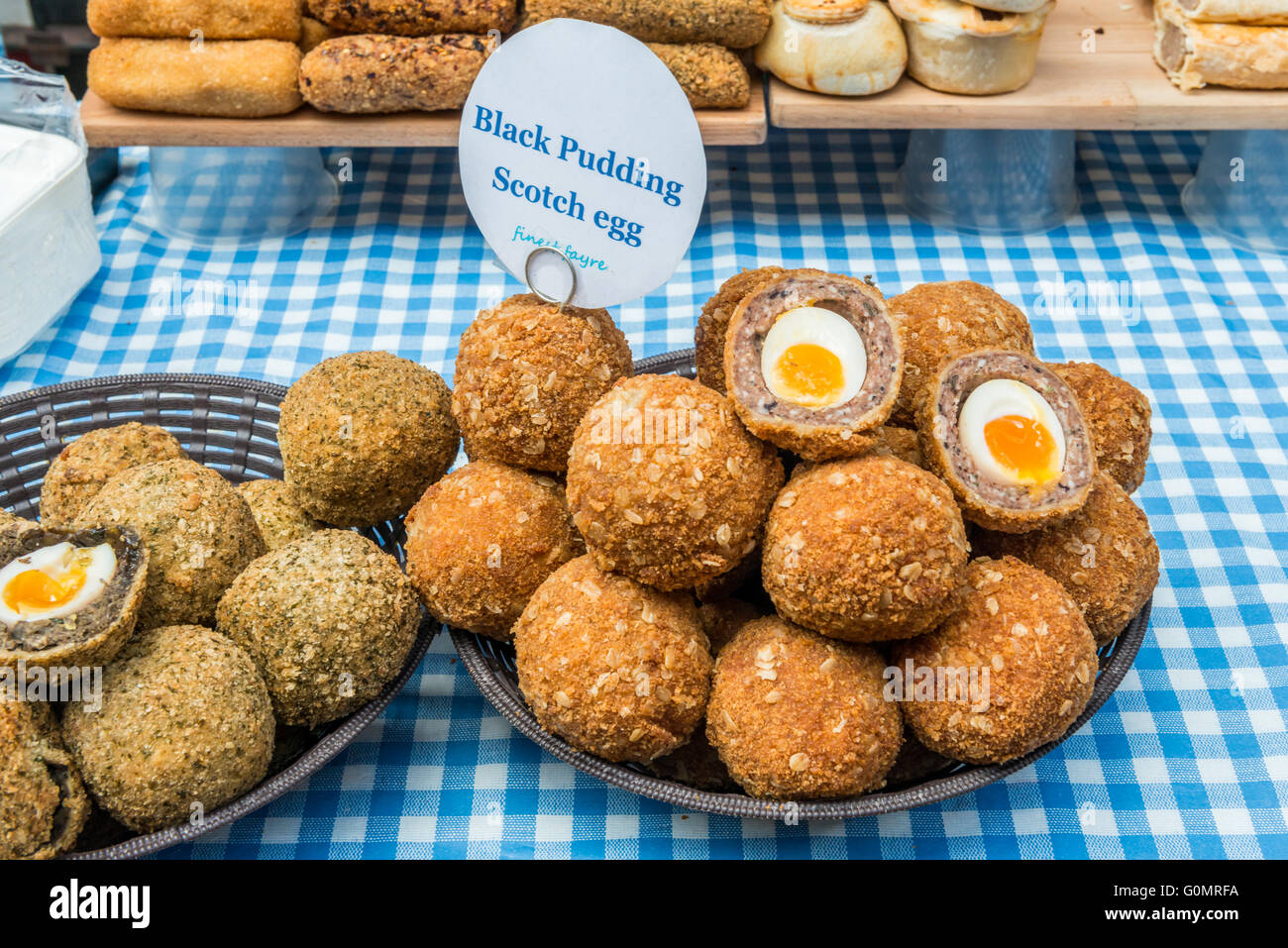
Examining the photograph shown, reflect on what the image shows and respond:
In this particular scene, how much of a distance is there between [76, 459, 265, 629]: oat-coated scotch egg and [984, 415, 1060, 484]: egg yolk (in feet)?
5.04

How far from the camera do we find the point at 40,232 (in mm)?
3406

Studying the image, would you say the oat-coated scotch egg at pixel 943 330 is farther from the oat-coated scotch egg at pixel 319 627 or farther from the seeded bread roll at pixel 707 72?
the seeded bread roll at pixel 707 72

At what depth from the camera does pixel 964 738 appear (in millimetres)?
1941

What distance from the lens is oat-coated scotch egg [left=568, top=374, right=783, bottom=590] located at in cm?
191

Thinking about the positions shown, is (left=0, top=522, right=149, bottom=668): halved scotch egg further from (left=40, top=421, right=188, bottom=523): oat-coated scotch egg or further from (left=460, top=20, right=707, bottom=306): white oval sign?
(left=460, top=20, right=707, bottom=306): white oval sign

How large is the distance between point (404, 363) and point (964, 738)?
1.42 meters

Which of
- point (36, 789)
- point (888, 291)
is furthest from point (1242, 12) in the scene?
point (36, 789)

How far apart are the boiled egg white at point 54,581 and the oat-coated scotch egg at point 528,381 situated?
2.44ft

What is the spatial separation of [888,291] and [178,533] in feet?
8.34

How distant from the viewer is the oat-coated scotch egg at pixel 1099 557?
2.15m

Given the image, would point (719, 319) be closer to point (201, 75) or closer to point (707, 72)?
point (707, 72)

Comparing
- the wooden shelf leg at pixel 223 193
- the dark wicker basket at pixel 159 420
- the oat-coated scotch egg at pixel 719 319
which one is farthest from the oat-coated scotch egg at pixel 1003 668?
the wooden shelf leg at pixel 223 193

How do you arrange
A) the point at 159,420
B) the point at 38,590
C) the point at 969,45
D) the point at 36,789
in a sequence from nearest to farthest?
the point at 36,789 < the point at 38,590 < the point at 159,420 < the point at 969,45

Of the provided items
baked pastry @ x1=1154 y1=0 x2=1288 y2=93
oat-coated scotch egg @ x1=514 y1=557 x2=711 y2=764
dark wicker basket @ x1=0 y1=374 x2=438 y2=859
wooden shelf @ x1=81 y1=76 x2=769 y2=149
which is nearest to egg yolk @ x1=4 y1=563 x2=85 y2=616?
dark wicker basket @ x1=0 y1=374 x2=438 y2=859
